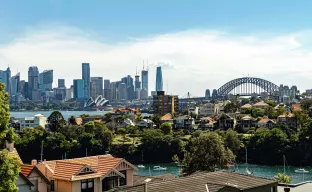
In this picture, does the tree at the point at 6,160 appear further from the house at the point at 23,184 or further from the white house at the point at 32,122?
the white house at the point at 32,122

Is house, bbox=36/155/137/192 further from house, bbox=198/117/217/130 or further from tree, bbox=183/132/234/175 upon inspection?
house, bbox=198/117/217/130

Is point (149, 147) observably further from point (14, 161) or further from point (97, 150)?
point (14, 161)

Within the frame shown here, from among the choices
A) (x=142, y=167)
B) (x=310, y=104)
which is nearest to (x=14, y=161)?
(x=142, y=167)

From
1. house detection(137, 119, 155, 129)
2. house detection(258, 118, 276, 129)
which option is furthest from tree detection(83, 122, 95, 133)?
house detection(258, 118, 276, 129)

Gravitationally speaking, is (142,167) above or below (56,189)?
below

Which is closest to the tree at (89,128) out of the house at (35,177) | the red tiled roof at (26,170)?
the house at (35,177)

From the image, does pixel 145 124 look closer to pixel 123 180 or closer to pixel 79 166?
pixel 123 180
